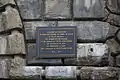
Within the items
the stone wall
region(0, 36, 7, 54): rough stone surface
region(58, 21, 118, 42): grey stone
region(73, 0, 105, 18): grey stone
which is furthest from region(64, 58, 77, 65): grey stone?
region(0, 36, 7, 54): rough stone surface

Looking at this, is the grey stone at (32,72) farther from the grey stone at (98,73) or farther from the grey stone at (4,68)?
the grey stone at (98,73)

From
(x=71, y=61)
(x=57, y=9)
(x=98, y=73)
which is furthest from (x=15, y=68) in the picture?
(x=98, y=73)

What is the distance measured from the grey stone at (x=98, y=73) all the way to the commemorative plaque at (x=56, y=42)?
11.5 inches

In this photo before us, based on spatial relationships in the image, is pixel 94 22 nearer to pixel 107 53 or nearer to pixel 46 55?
pixel 107 53

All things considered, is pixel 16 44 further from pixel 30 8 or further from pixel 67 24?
pixel 67 24

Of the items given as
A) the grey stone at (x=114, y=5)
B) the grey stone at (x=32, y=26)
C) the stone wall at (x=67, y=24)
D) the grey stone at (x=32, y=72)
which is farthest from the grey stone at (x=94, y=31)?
the grey stone at (x=32, y=72)

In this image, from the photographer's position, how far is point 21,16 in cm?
518

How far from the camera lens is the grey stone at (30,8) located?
5176 millimetres

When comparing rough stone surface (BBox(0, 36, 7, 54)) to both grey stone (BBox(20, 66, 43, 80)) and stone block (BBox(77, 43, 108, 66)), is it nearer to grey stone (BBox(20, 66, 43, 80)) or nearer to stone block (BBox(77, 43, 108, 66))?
grey stone (BBox(20, 66, 43, 80))

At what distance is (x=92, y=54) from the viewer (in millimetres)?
4953

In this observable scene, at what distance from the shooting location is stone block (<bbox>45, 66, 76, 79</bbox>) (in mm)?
4883

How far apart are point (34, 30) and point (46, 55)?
402mm

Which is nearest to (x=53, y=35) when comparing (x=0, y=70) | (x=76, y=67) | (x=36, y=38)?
(x=36, y=38)

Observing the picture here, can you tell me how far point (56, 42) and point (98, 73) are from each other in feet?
2.34
